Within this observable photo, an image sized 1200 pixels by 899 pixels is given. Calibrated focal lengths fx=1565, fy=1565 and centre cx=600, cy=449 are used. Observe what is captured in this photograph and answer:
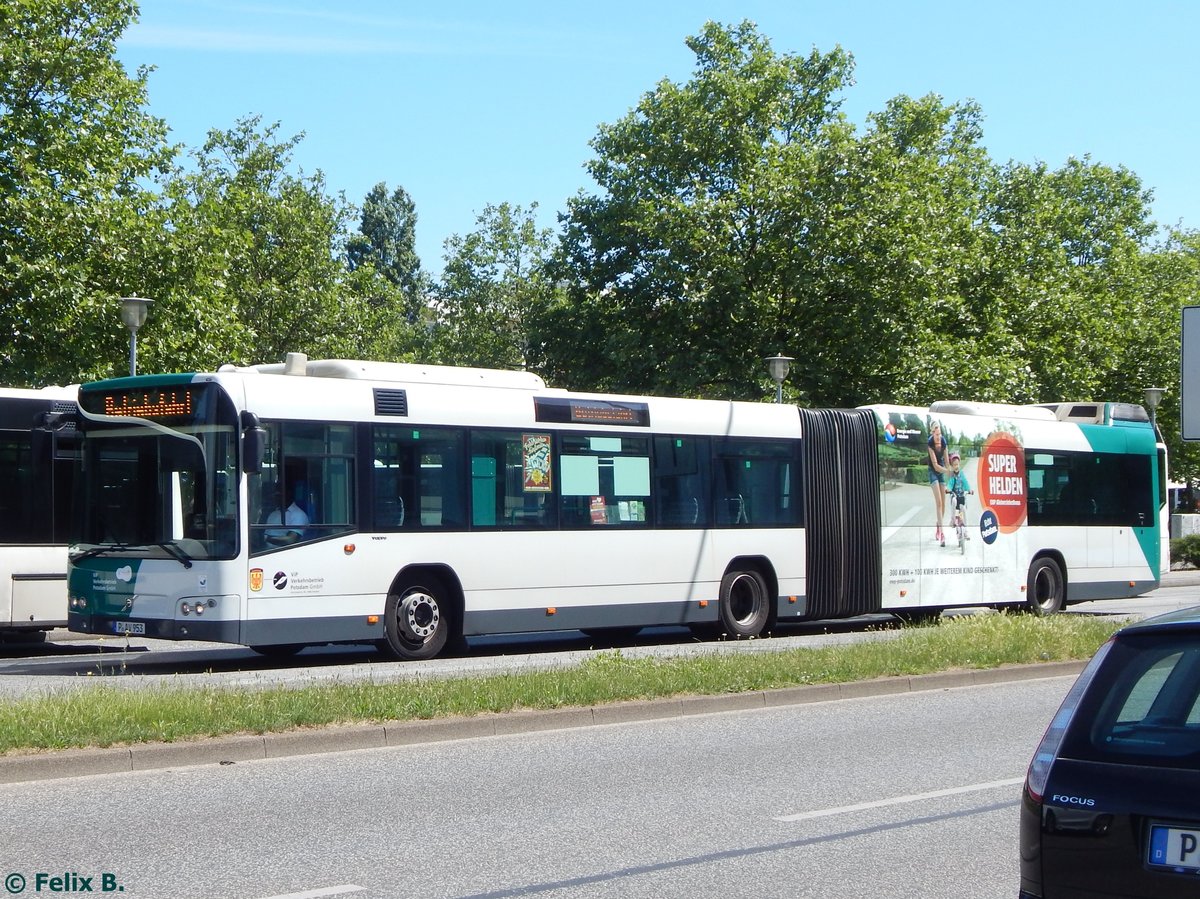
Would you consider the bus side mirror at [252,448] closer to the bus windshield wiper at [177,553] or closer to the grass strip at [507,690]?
the bus windshield wiper at [177,553]

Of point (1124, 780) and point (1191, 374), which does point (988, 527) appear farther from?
point (1124, 780)

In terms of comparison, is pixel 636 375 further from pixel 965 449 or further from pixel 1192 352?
pixel 1192 352

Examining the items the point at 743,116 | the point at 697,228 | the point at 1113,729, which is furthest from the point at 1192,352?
the point at 743,116

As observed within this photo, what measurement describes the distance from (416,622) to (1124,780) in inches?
512

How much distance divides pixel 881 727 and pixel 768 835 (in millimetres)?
4441

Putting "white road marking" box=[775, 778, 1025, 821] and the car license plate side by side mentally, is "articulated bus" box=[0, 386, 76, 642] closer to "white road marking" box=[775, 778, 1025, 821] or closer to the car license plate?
"white road marking" box=[775, 778, 1025, 821]

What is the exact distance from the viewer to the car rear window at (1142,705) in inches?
182

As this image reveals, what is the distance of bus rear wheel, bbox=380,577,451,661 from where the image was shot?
16.8 m

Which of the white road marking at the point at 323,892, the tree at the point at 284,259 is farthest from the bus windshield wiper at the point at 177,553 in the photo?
the tree at the point at 284,259

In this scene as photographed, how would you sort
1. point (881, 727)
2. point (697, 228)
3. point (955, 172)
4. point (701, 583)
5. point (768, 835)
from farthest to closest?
point (955, 172) < point (697, 228) < point (701, 583) < point (881, 727) < point (768, 835)

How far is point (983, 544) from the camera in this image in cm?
2353

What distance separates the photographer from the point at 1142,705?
4812 millimetres

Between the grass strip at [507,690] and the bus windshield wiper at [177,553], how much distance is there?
10.2 ft

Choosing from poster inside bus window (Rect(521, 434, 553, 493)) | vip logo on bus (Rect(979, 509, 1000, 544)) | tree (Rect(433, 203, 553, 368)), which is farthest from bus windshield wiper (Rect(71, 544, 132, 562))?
tree (Rect(433, 203, 553, 368))
